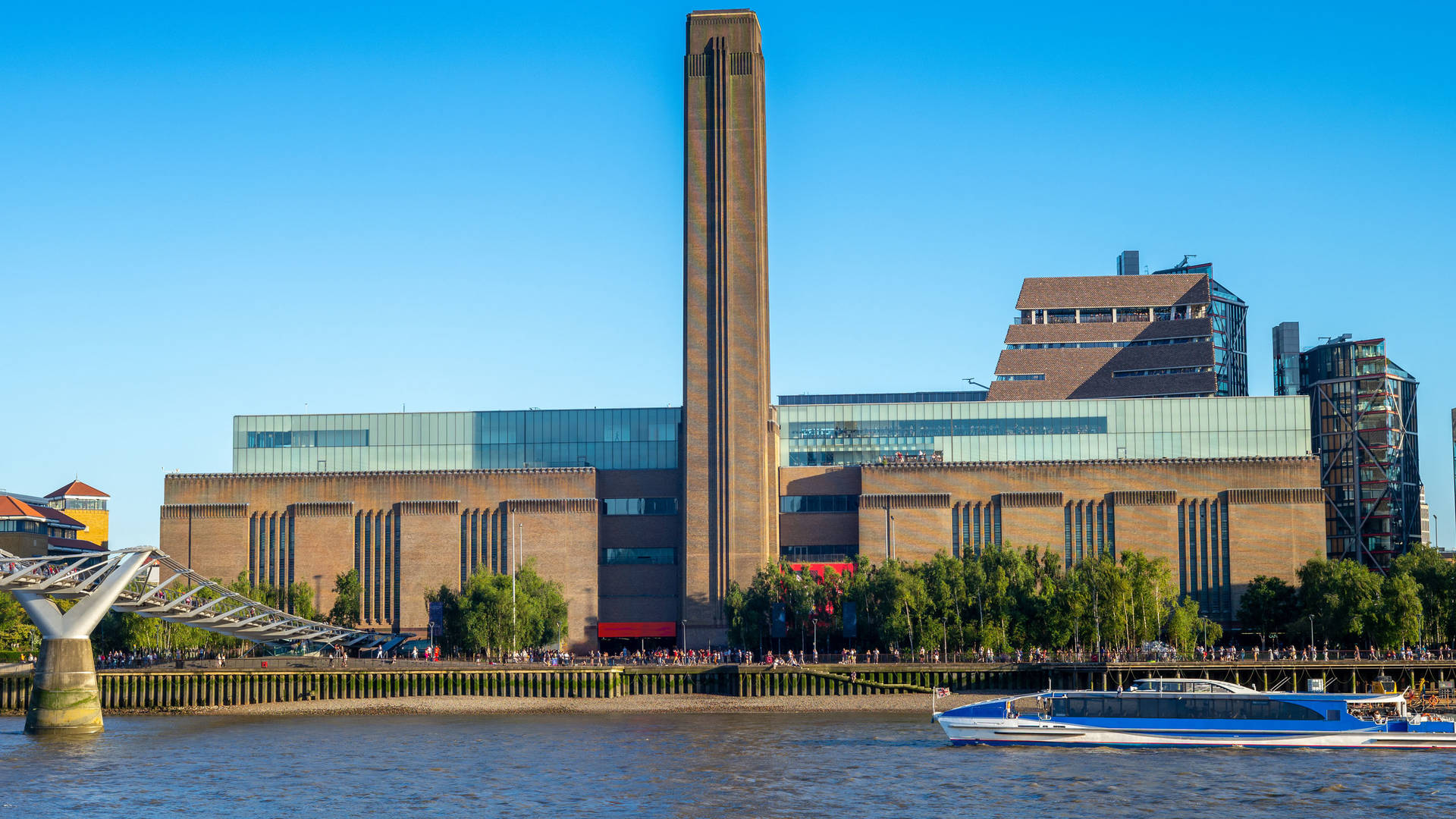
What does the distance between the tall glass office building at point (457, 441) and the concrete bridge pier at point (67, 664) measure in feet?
194

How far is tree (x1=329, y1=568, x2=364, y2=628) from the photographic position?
140 meters

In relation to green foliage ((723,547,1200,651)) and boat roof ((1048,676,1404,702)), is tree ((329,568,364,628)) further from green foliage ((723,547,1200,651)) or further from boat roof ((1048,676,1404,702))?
boat roof ((1048,676,1404,702))

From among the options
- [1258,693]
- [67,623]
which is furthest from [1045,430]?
[67,623]

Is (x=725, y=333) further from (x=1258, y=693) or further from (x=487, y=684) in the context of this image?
(x=1258, y=693)

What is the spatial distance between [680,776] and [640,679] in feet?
157

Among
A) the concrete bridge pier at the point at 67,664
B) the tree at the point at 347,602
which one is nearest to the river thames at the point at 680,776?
the concrete bridge pier at the point at 67,664

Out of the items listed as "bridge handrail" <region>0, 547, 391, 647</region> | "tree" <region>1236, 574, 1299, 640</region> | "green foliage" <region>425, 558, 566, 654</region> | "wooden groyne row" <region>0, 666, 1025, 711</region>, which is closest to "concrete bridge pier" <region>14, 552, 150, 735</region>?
"bridge handrail" <region>0, 547, 391, 647</region>

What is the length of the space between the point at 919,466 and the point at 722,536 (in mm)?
19877

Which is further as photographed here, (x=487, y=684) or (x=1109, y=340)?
(x=1109, y=340)

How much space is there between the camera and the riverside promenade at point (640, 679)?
356ft

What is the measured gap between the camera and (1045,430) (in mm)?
148250

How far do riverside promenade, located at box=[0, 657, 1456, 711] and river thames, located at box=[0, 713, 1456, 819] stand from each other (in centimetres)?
2107

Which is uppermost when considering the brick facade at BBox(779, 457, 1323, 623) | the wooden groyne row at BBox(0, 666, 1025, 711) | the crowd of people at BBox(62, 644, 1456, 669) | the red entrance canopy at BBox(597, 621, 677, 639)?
the brick facade at BBox(779, 457, 1323, 623)

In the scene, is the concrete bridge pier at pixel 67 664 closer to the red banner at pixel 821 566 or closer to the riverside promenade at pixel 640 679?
the riverside promenade at pixel 640 679
